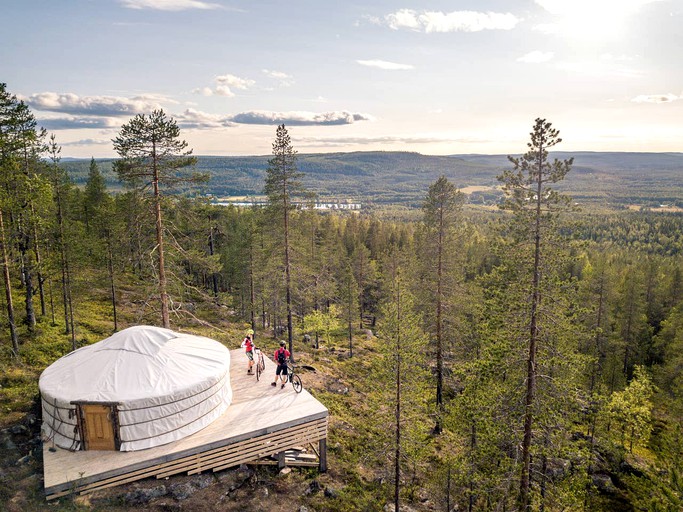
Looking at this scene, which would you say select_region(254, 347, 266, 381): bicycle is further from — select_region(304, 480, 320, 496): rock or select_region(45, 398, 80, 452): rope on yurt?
select_region(45, 398, 80, 452): rope on yurt

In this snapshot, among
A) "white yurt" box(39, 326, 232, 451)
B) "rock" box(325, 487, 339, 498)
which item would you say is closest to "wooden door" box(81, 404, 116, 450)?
"white yurt" box(39, 326, 232, 451)

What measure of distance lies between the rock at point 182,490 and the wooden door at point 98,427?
6.83 feet

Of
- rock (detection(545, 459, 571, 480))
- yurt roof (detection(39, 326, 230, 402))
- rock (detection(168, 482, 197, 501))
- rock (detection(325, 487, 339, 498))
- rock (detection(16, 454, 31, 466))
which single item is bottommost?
rock (detection(545, 459, 571, 480))

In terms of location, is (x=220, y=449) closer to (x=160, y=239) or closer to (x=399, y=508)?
(x=399, y=508)

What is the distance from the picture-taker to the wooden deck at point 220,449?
33.4 ft

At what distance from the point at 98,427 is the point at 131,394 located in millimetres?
1186

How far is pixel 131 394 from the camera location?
37.8 ft

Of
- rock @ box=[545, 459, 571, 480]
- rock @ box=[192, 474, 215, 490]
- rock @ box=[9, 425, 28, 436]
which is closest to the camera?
rock @ box=[192, 474, 215, 490]

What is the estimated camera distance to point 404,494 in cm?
1658

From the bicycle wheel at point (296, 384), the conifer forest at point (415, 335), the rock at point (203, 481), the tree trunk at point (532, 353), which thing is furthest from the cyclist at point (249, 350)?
the tree trunk at point (532, 353)

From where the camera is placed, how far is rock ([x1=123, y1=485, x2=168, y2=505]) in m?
10.3

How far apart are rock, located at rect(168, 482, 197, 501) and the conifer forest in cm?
69

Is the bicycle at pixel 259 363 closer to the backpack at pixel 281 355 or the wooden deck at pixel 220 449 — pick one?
the wooden deck at pixel 220 449

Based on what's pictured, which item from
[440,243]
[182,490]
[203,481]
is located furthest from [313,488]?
[440,243]
